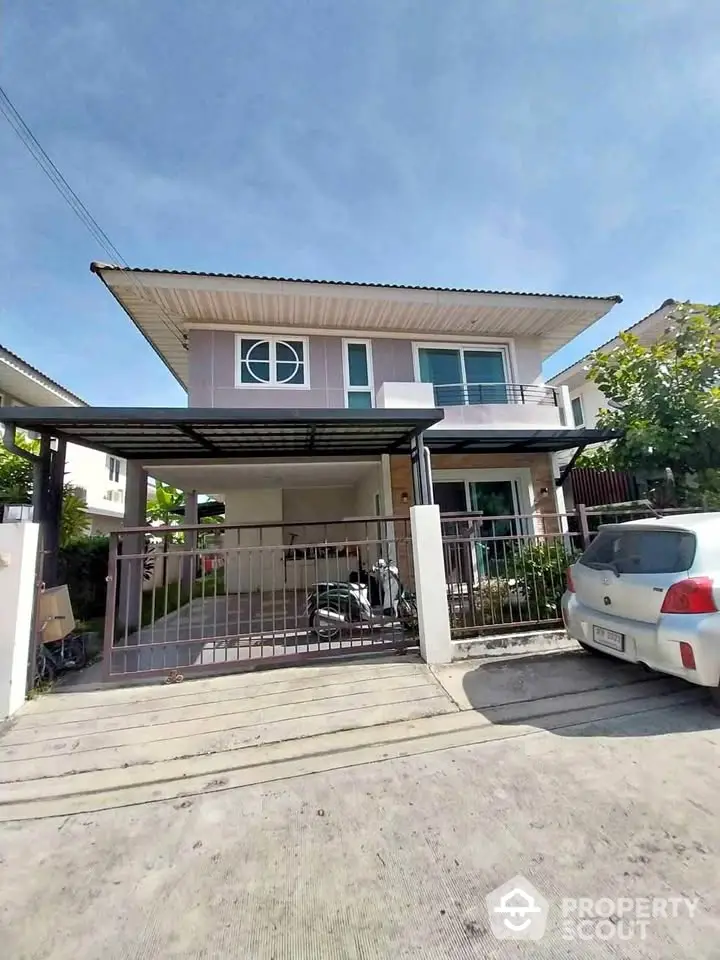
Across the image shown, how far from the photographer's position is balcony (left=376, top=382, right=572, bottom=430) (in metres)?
9.34

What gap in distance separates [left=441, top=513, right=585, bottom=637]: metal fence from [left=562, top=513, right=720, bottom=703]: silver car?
1345 millimetres

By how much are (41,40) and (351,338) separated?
7.03 metres

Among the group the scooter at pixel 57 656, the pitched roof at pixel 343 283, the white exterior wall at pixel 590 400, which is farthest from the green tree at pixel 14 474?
the white exterior wall at pixel 590 400

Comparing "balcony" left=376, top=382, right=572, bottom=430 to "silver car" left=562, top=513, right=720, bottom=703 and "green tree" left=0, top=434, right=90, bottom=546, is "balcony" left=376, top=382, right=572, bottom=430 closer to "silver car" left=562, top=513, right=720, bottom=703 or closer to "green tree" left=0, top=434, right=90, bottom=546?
"silver car" left=562, top=513, right=720, bottom=703

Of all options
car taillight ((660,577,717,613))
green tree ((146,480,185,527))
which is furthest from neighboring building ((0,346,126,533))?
car taillight ((660,577,717,613))

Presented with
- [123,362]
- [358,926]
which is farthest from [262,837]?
[123,362]

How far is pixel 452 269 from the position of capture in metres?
11.1

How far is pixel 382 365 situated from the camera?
35.0ft

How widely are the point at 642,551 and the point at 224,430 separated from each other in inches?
226

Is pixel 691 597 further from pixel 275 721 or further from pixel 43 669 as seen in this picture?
pixel 43 669

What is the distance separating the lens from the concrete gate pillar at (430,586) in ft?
17.5

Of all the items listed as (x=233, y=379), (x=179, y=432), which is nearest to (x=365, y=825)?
(x=179, y=432)

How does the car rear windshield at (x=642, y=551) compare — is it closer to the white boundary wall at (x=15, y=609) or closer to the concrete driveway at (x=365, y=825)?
the concrete driveway at (x=365, y=825)

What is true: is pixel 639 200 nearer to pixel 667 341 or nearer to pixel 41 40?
pixel 667 341
